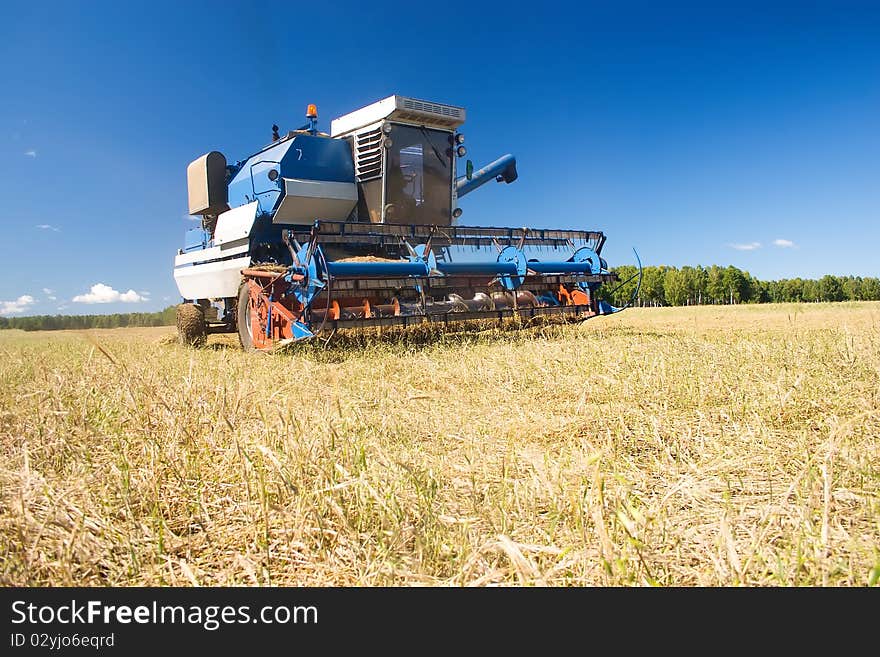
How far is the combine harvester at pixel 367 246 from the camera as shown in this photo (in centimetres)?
645

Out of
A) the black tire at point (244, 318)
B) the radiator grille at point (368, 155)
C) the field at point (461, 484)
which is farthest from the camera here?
the radiator grille at point (368, 155)

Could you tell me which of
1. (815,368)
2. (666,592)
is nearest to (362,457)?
(666,592)

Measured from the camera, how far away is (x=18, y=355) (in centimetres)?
548

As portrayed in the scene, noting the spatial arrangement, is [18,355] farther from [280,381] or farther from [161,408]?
[161,408]

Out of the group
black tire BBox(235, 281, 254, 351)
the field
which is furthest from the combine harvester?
the field

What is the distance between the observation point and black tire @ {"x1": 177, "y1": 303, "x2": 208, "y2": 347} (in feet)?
28.9

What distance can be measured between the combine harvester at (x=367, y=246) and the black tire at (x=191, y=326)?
0.06 ft

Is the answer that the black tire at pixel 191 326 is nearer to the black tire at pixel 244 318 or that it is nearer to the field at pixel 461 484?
the black tire at pixel 244 318

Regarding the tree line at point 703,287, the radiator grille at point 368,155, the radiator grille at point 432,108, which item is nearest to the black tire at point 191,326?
the radiator grille at point 368,155

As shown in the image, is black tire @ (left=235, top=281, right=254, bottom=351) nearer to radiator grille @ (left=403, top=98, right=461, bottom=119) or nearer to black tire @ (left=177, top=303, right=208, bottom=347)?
black tire @ (left=177, top=303, right=208, bottom=347)

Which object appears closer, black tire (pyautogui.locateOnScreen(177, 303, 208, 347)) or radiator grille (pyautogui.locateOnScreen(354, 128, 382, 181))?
radiator grille (pyautogui.locateOnScreen(354, 128, 382, 181))

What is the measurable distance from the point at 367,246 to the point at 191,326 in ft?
10.7

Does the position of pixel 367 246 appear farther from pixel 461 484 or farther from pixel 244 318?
pixel 461 484

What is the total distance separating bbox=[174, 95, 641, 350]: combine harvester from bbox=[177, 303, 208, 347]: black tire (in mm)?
18
